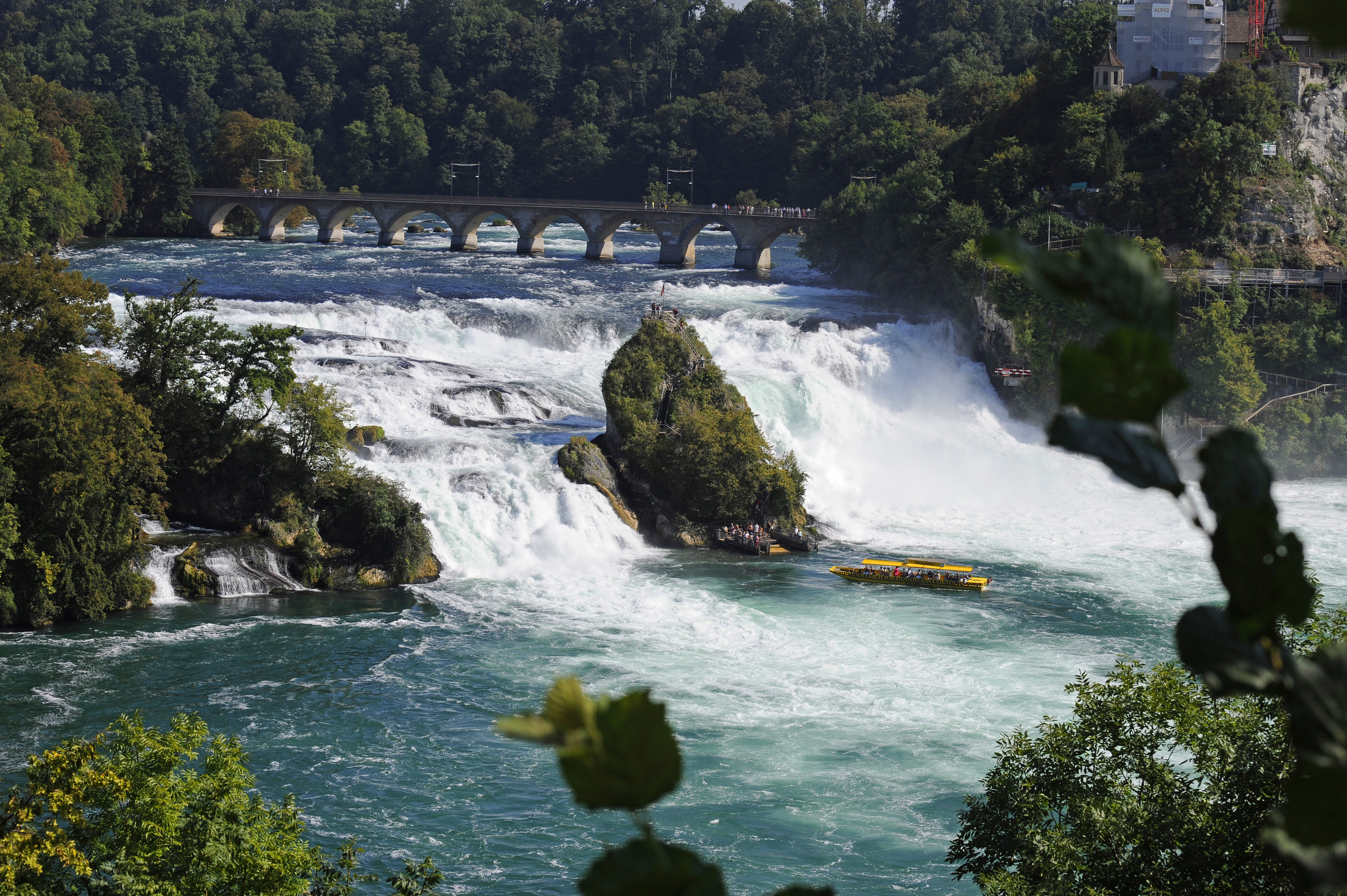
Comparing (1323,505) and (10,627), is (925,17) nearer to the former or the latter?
(1323,505)

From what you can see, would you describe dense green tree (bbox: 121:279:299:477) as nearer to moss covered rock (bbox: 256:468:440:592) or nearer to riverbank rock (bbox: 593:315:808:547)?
moss covered rock (bbox: 256:468:440:592)

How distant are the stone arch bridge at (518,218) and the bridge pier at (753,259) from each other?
6 centimetres

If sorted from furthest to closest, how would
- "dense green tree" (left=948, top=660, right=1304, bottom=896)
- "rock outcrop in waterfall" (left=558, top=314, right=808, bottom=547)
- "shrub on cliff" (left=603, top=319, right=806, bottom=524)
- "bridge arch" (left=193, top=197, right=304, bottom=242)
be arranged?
"bridge arch" (left=193, top=197, right=304, bottom=242) → "shrub on cliff" (left=603, top=319, right=806, bottom=524) → "rock outcrop in waterfall" (left=558, top=314, right=808, bottom=547) → "dense green tree" (left=948, top=660, right=1304, bottom=896)

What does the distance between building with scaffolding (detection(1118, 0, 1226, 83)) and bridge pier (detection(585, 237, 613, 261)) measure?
3177cm

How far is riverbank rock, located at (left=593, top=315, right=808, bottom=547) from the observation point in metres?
36.6

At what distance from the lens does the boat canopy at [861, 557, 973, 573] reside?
32.2 m

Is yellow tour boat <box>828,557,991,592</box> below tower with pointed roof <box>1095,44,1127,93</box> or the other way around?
below

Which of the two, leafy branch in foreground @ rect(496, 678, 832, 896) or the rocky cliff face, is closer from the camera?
leafy branch in foreground @ rect(496, 678, 832, 896)

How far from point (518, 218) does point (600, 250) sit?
5.65 meters

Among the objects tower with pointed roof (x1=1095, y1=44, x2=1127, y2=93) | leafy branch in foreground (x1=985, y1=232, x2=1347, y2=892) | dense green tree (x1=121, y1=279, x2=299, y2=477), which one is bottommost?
dense green tree (x1=121, y1=279, x2=299, y2=477)

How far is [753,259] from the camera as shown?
79.4 metres

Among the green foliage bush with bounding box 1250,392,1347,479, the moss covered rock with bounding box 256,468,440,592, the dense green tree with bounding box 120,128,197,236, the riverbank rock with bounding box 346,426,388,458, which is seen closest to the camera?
the moss covered rock with bounding box 256,468,440,592

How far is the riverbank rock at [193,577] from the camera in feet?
99.1

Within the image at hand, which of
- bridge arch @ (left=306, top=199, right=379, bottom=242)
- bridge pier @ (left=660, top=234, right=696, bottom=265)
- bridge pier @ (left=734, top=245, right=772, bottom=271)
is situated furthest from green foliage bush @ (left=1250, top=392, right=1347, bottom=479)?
bridge arch @ (left=306, top=199, right=379, bottom=242)
